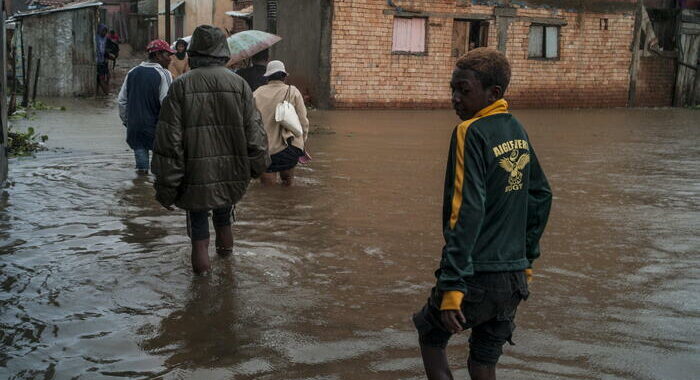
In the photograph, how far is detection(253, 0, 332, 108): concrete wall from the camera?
19016mm

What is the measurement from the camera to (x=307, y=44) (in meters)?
19.8

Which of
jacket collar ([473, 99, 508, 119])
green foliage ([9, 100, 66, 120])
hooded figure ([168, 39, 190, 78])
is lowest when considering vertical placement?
green foliage ([9, 100, 66, 120])

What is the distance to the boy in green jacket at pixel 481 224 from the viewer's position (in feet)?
8.95

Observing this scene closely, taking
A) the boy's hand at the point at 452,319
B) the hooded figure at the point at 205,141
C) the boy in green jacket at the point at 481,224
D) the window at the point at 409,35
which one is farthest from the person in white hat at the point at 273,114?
the window at the point at 409,35

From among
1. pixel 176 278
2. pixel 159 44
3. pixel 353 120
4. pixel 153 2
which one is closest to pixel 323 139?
pixel 353 120

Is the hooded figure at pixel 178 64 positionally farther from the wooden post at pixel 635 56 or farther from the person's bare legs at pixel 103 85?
the wooden post at pixel 635 56

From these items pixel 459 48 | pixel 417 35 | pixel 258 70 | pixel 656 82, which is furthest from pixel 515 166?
pixel 656 82

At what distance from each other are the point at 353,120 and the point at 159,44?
28.8 feet

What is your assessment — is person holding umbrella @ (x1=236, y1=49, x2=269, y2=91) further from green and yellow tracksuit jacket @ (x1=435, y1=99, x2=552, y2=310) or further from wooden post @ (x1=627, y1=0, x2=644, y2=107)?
wooden post @ (x1=627, y1=0, x2=644, y2=107)

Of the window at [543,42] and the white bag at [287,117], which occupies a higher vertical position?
the window at [543,42]

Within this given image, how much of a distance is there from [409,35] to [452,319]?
59.1 feet

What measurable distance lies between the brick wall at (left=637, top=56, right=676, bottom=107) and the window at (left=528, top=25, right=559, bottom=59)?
343 centimetres

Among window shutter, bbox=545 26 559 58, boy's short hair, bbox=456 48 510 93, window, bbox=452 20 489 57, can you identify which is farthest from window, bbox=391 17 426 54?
boy's short hair, bbox=456 48 510 93

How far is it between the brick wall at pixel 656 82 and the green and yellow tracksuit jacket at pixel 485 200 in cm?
2292
